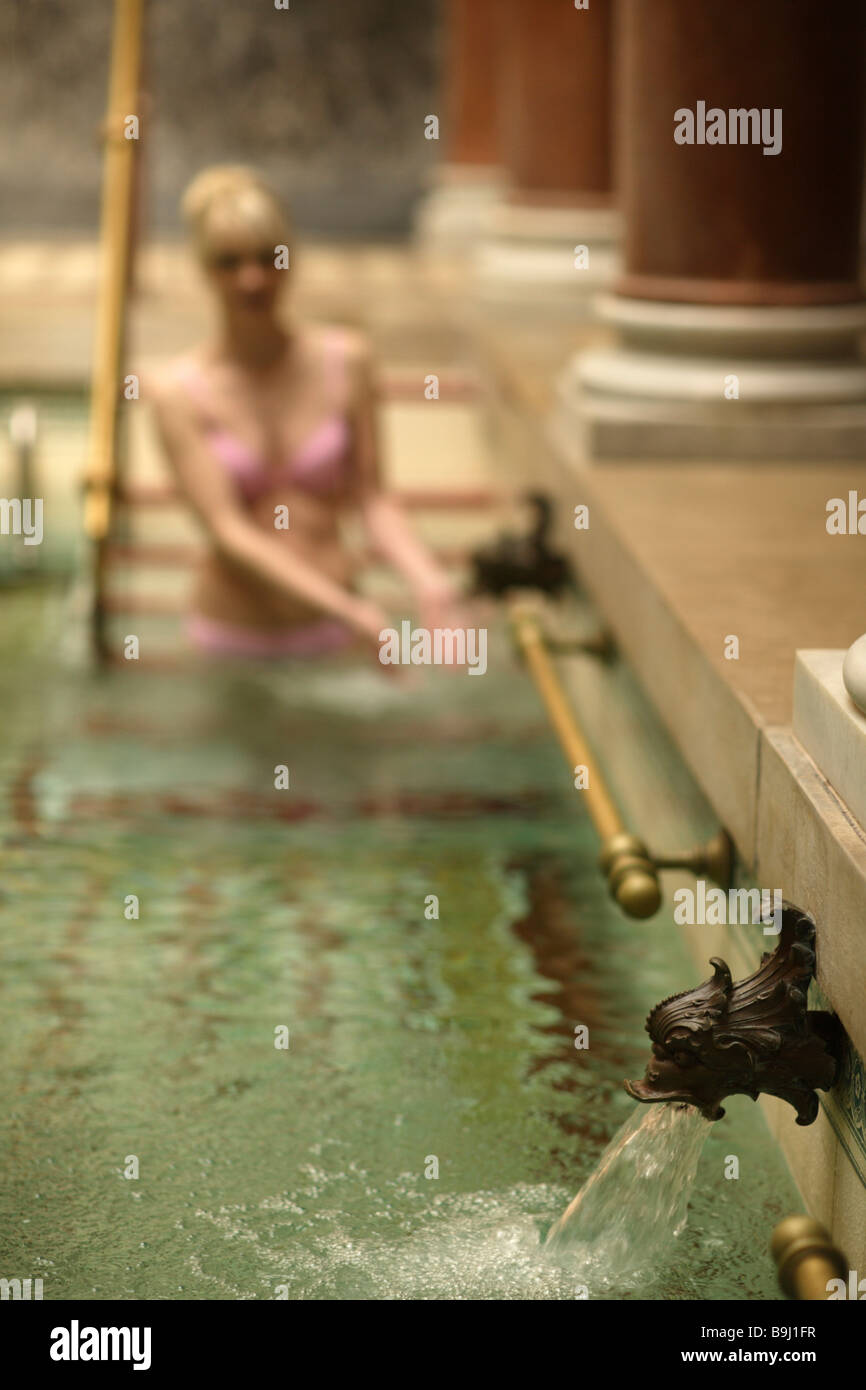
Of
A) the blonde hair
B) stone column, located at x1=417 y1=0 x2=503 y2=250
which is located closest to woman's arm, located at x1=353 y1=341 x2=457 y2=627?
the blonde hair

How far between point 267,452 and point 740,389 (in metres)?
1.15

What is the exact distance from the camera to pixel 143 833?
4035 millimetres

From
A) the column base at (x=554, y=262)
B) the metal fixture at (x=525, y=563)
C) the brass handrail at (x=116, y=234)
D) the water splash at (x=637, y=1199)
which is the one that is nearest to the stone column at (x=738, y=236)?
the metal fixture at (x=525, y=563)

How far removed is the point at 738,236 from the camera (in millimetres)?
4711

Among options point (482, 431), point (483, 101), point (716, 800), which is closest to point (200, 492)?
point (716, 800)

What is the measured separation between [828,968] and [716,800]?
0.72m

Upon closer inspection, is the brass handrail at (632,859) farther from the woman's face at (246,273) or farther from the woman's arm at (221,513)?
the woman's face at (246,273)

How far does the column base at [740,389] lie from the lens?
4805mm

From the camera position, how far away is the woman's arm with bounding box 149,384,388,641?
14.8 feet

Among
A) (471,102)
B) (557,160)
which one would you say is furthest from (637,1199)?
(471,102)

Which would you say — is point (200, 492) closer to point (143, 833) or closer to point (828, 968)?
point (143, 833)

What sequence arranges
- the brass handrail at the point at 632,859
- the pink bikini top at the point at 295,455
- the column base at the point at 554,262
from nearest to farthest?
the brass handrail at the point at 632,859, the pink bikini top at the point at 295,455, the column base at the point at 554,262

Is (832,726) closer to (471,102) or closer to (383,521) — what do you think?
(383,521)

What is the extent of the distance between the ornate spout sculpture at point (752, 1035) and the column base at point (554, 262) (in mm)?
6753
